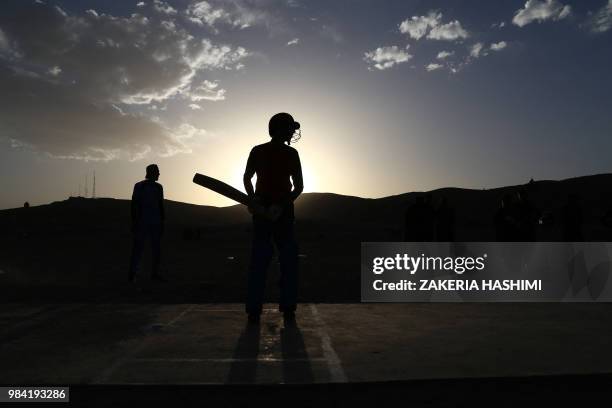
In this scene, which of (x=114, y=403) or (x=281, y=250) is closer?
(x=114, y=403)

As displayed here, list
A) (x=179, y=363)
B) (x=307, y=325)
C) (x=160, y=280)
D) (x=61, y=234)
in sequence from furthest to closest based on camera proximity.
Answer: (x=61, y=234)
(x=160, y=280)
(x=307, y=325)
(x=179, y=363)

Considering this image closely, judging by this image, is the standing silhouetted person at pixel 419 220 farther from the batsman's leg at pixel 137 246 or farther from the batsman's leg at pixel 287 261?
the batsman's leg at pixel 287 261

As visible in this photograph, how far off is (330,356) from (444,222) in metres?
11.8

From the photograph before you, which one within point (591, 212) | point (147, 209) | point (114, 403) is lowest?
point (114, 403)

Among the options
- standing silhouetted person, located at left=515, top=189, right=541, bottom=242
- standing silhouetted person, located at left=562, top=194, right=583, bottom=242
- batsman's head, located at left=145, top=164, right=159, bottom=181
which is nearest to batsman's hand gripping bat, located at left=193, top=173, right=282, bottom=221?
batsman's head, located at left=145, top=164, right=159, bottom=181

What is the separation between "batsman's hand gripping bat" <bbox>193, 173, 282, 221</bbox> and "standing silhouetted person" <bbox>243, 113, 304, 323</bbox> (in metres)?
0.06

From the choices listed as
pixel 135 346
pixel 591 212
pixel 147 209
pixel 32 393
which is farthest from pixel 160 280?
pixel 591 212

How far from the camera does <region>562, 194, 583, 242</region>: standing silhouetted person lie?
1236 cm

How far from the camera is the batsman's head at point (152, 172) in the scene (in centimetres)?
962

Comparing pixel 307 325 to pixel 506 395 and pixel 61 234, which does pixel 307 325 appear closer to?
pixel 506 395

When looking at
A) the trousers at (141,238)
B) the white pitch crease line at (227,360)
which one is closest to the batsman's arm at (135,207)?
the trousers at (141,238)

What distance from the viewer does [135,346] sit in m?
4.27

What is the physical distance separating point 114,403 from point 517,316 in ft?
14.0

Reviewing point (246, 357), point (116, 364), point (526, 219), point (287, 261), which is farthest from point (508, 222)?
point (116, 364)
